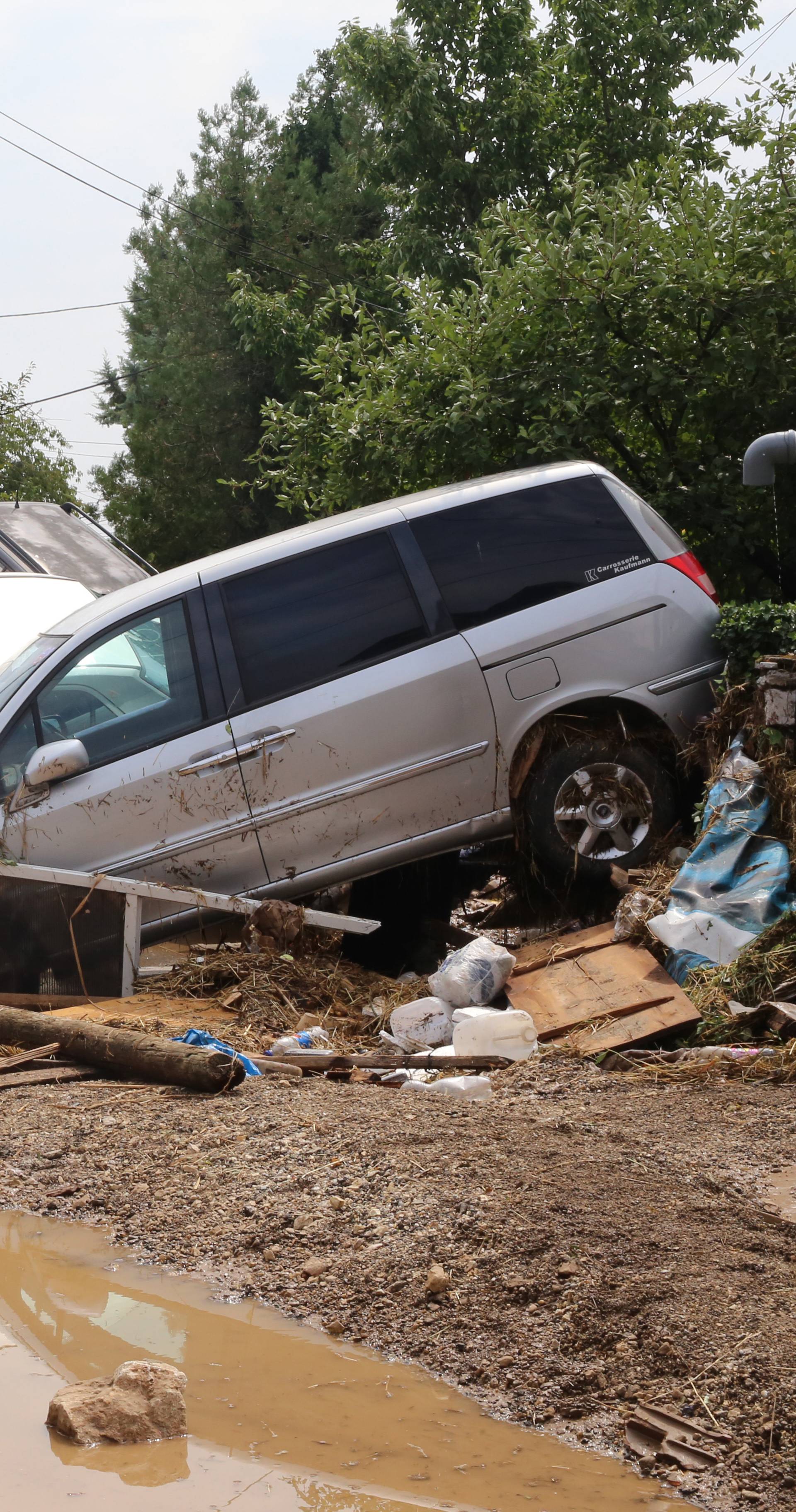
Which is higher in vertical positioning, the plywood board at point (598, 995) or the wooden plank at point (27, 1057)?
the wooden plank at point (27, 1057)

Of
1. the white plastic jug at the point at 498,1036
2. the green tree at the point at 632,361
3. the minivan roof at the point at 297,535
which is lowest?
the white plastic jug at the point at 498,1036

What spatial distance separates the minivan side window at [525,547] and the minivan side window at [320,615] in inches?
9.2

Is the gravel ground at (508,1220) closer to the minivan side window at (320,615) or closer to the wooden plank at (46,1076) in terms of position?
the wooden plank at (46,1076)

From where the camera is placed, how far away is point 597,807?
617cm

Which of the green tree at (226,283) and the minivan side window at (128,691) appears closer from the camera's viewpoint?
the minivan side window at (128,691)

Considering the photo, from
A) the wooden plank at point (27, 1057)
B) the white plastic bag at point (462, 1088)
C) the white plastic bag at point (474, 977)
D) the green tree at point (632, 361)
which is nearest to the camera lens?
the white plastic bag at point (462, 1088)

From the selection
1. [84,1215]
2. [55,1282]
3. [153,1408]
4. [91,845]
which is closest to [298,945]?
[91,845]

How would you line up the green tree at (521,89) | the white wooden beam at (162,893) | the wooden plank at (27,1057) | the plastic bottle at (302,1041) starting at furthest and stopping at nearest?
the green tree at (521,89) → the white wooden beam at (162,893) → the plastic bottle at (302,1041) → the wooden plank at (27,1057)

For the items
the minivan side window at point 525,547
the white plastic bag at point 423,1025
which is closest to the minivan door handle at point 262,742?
the minivan side window at point 525,547

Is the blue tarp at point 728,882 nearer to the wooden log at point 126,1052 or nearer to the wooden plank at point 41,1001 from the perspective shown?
the wooden log at point 126,1052

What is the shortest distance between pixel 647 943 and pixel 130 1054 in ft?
7.41

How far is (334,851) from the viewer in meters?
6.14

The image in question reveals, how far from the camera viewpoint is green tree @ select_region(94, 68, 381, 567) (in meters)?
24.9

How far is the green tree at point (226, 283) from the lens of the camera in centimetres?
2486
